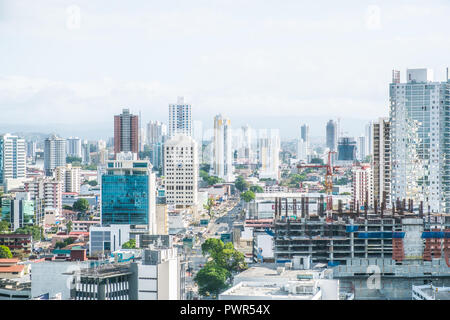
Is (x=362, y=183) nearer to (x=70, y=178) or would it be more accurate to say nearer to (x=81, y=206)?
(x=81, y=206)

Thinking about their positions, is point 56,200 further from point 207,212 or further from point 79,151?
point 207,212

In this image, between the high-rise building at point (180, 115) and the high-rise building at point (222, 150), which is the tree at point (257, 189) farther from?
the high-rise building at point (180, 115)

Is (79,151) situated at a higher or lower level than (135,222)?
higher

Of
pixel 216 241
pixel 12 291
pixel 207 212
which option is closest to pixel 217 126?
pixel 216 241

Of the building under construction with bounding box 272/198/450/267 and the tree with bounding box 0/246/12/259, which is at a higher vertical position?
the building under construction with bounding box 272/198/450/267

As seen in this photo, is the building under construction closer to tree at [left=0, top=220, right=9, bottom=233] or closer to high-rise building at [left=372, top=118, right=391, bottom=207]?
high-rise building at [left=372, top=118, right=391, bottom=207]

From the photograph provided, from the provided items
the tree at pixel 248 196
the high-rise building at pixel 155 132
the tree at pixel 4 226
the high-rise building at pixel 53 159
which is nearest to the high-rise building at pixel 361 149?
the tree at pixel 248 196

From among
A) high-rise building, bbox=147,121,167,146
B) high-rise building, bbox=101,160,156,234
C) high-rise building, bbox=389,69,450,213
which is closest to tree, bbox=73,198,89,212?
high-rise building, bbox=101,160,156,234
